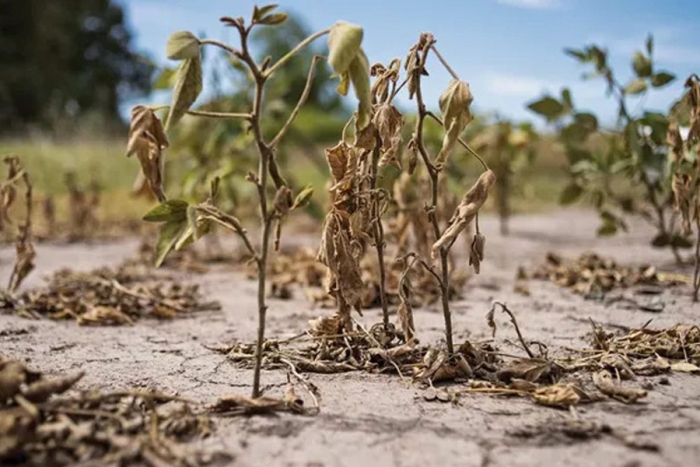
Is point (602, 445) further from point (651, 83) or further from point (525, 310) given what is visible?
point (651, 83)

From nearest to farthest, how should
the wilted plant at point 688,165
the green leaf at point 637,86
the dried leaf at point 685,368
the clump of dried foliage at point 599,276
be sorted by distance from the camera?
the dried leaf at point 685,368 → the wilted plant at point 688,165 → the clump of dried foliage at point 599,276 → the green leaf at point 637,86

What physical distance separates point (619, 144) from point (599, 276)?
0.80m

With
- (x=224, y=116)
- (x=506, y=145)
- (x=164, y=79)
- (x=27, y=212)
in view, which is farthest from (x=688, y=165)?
(x=506, y=145)

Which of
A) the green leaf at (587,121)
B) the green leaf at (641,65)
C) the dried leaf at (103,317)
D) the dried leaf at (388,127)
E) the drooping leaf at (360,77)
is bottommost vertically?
the dried leaf at (103,317)

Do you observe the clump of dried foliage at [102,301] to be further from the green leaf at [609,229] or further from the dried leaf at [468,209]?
the green leaf at [609,229]

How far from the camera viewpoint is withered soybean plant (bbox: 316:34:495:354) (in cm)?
144

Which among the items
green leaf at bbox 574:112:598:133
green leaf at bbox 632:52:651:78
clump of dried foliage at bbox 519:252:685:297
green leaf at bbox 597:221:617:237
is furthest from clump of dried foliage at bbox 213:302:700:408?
green leaf at bbox 597:221:617:237

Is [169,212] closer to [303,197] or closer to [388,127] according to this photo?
[303,197]

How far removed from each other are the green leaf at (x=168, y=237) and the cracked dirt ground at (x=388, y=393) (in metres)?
0.31

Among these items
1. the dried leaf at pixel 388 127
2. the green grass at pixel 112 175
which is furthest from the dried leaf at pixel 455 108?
the green grass at pixel 112 175

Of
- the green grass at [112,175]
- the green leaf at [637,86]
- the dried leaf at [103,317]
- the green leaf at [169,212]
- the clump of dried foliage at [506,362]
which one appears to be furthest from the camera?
the green grass at [112,175]

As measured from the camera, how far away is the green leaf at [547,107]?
112 inches

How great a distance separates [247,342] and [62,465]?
3.08ft

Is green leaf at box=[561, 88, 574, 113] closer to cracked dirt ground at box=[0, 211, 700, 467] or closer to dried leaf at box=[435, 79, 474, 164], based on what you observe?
cracked dirt ground at box=[0, 211, 700, 467]
